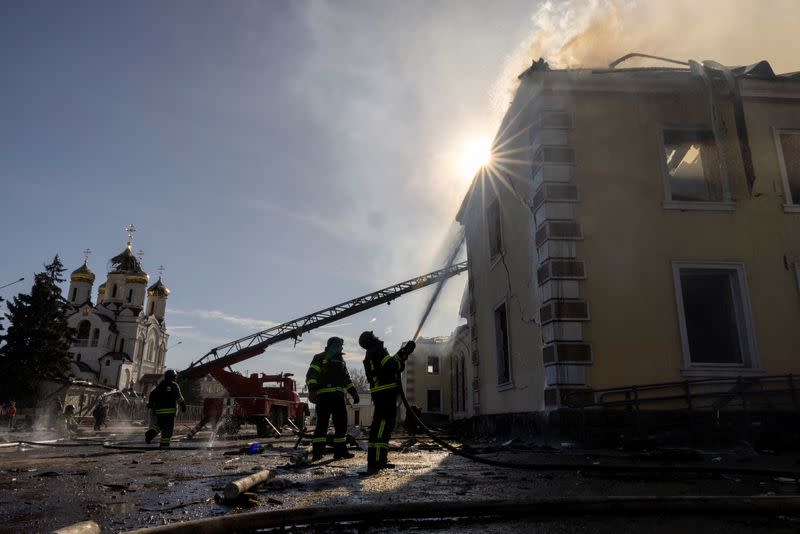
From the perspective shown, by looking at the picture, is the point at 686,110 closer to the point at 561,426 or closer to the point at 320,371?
the point at 561,426

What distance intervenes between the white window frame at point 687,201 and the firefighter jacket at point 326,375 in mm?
6637

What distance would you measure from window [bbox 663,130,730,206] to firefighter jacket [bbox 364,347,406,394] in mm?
6515

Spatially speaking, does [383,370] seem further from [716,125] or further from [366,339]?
[716,125]

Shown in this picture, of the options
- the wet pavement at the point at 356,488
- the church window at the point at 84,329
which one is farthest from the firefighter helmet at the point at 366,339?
the church window at the point at 84,329

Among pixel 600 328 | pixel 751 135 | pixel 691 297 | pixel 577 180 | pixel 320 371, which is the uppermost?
pixel 751 135

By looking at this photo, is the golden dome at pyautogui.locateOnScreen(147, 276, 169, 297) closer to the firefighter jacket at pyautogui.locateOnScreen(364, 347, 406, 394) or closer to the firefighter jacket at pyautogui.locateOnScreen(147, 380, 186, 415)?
the firefighter jacket at pyautogui.locateOnScreen(147, 380, 186, 415)

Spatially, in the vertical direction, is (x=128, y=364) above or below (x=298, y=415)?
above

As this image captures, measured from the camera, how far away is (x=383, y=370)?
657 cm

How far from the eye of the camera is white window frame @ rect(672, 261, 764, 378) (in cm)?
895

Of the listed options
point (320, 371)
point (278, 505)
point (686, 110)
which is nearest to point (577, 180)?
point (686, 110)

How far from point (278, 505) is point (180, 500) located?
2.90 ft

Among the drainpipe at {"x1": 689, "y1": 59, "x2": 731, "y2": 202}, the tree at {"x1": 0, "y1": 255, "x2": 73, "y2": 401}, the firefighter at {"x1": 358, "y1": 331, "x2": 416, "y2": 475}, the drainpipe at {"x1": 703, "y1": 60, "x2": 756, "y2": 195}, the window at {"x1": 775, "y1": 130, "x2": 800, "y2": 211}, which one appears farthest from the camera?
the tree at {"x1": 0, "y1": 255, "x2": 73, "y2": 401}

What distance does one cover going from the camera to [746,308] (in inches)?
367

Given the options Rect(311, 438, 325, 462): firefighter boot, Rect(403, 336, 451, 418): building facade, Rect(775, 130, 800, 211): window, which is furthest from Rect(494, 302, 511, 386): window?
Rect(403, 336, 451, 418): building facade
